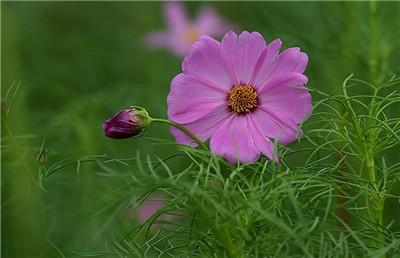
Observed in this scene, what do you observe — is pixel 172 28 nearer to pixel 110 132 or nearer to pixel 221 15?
pixel 221 15

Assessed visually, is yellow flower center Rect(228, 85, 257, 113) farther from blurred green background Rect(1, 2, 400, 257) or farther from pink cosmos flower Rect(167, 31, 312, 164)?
blurred green background Rect(1, 2, 400, 257)

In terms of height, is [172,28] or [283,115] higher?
[283,115]

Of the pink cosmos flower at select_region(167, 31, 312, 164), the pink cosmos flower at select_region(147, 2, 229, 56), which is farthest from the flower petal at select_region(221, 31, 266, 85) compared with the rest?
the pink cosmos flower at select_region(147, 2, 229, 56)

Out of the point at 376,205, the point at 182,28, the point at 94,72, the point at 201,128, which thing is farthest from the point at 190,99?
the point at 182,28

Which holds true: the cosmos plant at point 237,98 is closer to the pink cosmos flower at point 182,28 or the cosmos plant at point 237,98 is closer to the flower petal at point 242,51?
the flower petal at point 242,51

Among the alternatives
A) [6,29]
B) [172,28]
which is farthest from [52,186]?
[172,28]

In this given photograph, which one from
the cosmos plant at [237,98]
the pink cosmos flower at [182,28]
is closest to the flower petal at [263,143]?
the cosmos plant at [237,98]
